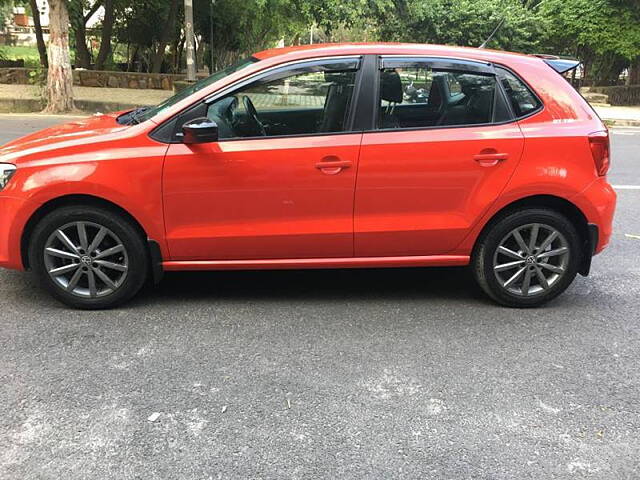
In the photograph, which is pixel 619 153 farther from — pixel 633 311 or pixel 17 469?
pixel 17 469

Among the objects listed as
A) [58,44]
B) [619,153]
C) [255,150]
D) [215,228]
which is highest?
[58,44]

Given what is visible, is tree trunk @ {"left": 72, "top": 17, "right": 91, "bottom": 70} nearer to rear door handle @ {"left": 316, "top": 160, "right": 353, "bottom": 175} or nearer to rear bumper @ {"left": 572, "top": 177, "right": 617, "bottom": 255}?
rear door handle @ {"left": 316, "top": 160, "right": 353, "bottom": 175}

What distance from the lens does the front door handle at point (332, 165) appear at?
3.82 meters

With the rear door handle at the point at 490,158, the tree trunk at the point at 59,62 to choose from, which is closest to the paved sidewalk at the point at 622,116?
the tree trunk at the point at 59,62

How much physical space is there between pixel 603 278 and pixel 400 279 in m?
1.72

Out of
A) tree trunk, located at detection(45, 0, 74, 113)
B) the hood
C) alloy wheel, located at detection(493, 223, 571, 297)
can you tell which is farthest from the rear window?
tree trunk, located at detection(45, 0, 74, 113)

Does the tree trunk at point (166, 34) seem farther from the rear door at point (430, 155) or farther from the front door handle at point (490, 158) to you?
the front door handle at point (490, 158)

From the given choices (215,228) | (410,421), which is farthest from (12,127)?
(410,421)

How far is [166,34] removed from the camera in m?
22.9

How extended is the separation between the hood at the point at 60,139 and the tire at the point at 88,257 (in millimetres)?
426

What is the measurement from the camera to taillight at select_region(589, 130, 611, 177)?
13.0 feet

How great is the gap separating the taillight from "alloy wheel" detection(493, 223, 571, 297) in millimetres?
528

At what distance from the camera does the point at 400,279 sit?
473 cm

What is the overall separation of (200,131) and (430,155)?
4.96ft
